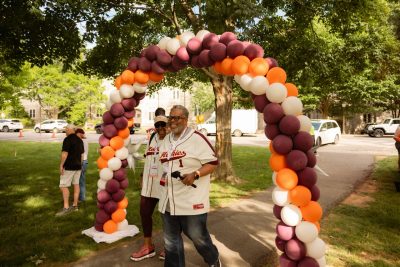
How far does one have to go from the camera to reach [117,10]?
411 inches

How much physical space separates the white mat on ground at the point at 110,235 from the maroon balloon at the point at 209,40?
11.2 ft

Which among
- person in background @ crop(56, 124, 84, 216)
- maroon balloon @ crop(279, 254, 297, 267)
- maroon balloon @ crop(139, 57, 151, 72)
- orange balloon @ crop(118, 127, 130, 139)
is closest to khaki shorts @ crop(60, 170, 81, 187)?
person in background @ crop(56, 124, 84, 216)

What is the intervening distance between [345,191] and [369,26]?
647 cm

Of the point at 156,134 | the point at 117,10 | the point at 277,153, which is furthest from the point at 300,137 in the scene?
the point at 117,10

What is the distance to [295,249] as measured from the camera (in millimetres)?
4191

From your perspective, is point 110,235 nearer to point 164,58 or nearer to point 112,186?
point 112,186

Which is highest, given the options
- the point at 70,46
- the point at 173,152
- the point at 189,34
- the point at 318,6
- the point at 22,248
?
the point at 318,6

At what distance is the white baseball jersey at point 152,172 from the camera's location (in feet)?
16.3

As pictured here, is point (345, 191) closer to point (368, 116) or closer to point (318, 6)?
point (318, 6)

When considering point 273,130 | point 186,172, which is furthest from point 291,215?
point 186,172

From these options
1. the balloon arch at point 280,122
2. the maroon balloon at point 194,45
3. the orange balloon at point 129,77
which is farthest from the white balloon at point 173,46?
the orange balloon at point 129,77

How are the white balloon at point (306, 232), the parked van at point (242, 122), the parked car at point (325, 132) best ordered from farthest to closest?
the parked van at point (242, 122) → the parked car at point (325, 132) → the white balloon at point (306, 232)

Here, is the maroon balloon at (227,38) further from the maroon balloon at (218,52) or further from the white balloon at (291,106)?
the white balloon at (291,106)

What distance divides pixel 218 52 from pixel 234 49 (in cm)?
23
